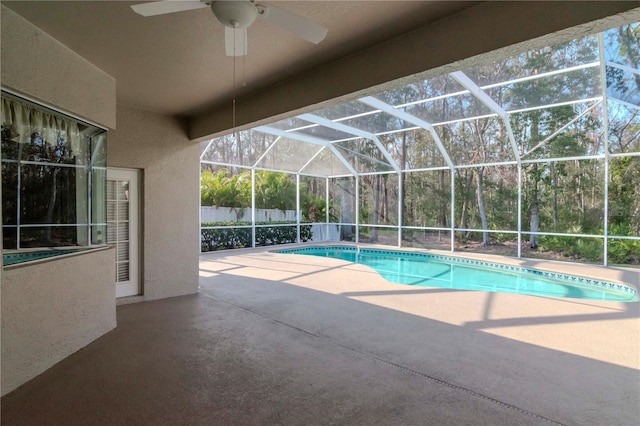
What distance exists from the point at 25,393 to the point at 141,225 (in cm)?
290

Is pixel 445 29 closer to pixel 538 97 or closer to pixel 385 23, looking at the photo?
pixel 385 23

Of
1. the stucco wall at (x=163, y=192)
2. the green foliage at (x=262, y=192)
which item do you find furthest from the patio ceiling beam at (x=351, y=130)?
the green foliage at (x=262, y=192)

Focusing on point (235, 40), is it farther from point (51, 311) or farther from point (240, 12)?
point (51, 311)

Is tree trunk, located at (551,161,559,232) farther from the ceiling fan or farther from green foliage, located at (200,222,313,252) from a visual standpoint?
the ceiling fan

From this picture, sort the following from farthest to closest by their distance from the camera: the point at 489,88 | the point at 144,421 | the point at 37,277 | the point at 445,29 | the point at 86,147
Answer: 1. the point at 489,88
2. the point at 86,147
3. the point at 37,277
4. the point at 445,29
5. the point at 144,421

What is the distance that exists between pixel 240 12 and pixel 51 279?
2.93 metres

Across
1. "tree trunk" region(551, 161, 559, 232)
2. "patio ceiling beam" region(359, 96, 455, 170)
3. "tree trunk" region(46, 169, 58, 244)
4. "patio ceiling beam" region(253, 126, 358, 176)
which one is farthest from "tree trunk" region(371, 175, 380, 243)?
"tree trunk" region(46, 169, 58, 244)

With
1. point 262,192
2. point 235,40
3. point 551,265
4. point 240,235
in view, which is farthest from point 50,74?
point 551,265

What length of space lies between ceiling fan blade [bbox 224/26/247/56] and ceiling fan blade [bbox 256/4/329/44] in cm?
33

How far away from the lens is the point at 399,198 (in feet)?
40.5

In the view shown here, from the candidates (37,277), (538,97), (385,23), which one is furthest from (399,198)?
(37,277)

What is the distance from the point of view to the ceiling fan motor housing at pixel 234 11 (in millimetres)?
2207

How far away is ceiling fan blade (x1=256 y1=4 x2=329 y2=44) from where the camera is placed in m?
2.23

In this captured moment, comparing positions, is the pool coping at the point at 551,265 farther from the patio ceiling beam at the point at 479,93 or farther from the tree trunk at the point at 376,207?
the patio ceiling beam at the point at 479,93
